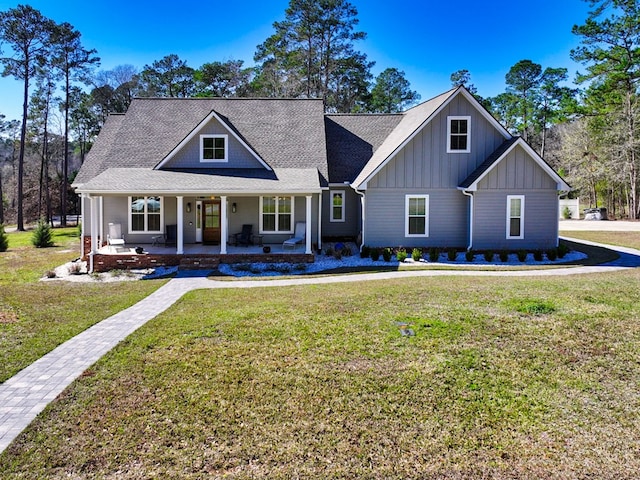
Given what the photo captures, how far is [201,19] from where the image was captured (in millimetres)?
23641

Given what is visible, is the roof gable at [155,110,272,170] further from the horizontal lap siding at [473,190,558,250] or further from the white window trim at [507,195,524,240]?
the white window trim at [507,195,524,240]

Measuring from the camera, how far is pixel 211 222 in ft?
63.6

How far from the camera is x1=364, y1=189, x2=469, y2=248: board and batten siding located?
18.2 metres

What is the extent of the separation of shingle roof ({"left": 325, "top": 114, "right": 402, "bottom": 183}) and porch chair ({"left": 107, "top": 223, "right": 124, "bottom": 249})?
9.70m

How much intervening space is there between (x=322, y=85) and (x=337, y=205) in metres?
22.5

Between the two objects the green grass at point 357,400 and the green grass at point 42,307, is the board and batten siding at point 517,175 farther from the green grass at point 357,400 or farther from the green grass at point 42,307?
the green grass at point 42,307

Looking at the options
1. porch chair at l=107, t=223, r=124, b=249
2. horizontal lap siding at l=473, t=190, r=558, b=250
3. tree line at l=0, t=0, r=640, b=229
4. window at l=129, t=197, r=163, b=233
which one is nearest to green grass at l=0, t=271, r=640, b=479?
horizontal lap siding at l=473, t=190, r=558, b=250

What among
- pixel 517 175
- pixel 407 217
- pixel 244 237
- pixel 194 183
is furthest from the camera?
pixel 244 237

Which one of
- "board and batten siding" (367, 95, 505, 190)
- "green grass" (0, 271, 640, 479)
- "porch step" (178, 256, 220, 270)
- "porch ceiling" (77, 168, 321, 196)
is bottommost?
"green grass" (0, 271, 640, 479)

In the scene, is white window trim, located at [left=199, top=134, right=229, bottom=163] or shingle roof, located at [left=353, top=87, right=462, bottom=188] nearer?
shingle roof, located at [left=353, top=87, right=462, bottom=188]

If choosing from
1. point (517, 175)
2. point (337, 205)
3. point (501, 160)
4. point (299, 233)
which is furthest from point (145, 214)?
point (517, 175)

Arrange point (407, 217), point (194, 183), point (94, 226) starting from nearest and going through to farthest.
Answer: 1. point (94, 226)
2. point (194, 183)
3. point (407, 217)

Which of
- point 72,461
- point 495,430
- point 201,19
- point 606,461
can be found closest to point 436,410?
point 495,430

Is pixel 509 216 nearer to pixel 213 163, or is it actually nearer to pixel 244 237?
pixel 244 237
